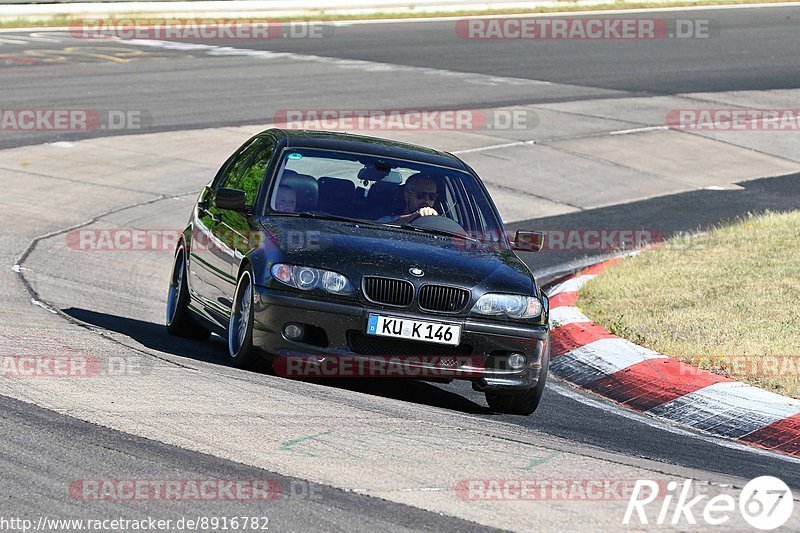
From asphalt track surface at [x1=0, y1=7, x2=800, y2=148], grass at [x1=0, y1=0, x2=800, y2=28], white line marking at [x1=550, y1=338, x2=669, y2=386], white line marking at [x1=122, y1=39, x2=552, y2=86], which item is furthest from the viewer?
grass at [x1=0, y1=0, x2=800, y2=28]

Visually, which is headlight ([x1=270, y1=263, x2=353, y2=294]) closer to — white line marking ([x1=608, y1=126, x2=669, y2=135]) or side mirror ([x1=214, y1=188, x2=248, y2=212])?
side mirror ([x1=214, y1=188, x2=248, y2=212])

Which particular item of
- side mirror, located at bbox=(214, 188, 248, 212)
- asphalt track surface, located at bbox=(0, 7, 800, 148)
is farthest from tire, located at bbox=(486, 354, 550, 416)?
asphalt track surface, located at bbox=(0, 7, 800, 148)

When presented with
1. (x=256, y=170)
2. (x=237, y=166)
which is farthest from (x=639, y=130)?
(x=256, y=170)

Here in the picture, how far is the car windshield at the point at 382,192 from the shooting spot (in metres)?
8.98

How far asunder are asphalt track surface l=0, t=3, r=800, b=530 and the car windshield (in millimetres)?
1051

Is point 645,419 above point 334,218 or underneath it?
underneath

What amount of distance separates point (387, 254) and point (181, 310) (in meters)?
2.35

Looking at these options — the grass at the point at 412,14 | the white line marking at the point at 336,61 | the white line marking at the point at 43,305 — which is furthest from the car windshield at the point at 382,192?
the grass at the point at 412,14

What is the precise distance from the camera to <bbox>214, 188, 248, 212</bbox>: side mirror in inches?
352

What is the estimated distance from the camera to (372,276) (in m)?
7.99

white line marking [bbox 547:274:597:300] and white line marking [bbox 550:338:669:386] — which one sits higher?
white line marking [bbox 550:338:669:386]

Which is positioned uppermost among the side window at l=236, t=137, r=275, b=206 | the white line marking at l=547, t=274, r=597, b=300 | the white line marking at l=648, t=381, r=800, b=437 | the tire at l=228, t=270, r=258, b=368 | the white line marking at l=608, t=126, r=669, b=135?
the side window at l=236, t=137, r=275, b=206

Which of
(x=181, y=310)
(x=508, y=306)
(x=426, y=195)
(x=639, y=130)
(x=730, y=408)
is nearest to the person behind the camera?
(x=508, y=306)

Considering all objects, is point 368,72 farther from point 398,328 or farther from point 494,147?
point 398,328
